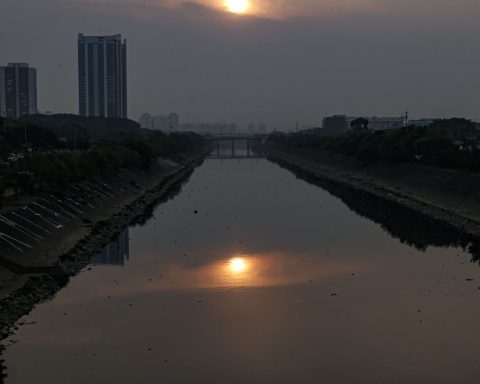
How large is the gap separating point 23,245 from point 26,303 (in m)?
4.84

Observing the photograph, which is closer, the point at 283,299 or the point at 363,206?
the point at 283,299

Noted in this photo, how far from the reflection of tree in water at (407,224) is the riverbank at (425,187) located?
43 cm

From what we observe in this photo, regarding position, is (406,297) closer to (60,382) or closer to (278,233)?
(60,382)

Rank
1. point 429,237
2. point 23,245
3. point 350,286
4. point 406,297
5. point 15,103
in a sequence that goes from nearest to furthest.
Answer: point 406,297 < point 350,286 < point 23,245 < point 429,237 < point 15,103

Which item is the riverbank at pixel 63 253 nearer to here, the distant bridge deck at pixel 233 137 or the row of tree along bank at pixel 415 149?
the row of tree along bank at pixel 415 149

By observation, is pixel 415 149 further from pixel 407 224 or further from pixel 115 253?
pixel 115 253

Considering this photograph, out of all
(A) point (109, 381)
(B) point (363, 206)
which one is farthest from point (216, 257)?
(B) point (363, 206)

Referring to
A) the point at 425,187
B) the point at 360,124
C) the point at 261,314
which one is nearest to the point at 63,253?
the point at 261,314

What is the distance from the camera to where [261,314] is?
46.0ft

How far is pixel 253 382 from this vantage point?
34.2 feet

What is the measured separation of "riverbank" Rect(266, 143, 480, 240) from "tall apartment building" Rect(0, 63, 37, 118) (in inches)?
2536

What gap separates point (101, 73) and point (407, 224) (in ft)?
325

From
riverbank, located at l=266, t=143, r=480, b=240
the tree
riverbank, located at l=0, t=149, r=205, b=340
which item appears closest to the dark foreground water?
riverbank, located at l=0, t=149, r=205, b=340

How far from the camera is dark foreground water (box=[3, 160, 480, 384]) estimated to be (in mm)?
11016
